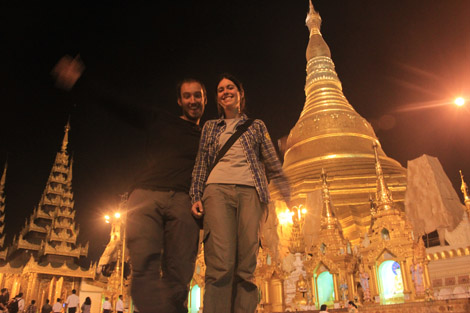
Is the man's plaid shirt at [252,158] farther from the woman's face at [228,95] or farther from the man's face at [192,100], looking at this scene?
the man's face at [192,100]

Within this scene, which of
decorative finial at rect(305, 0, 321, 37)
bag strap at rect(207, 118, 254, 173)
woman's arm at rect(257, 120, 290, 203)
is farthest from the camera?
decorative finial at rect(305, 0, 321, 37)

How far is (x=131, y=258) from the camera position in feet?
8.03

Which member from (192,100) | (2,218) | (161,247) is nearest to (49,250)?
(2,218)

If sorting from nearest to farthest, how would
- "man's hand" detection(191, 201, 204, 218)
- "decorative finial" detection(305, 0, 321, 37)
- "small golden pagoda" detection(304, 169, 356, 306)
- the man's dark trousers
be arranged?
the man's dark trousers < "man's hand" detection(191, 201, 204, 218) < "small golden pagoda" detection(304, 169, 356, 306) < "decorative finial" detection(305, 0, 321, 37)

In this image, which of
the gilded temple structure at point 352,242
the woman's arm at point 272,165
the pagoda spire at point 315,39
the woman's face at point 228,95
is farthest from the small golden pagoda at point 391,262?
the pagoda spire at point 315,39

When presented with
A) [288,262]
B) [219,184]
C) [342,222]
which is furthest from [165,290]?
[342,222]

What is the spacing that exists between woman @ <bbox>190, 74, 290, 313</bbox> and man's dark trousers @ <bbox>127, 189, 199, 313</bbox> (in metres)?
0.15

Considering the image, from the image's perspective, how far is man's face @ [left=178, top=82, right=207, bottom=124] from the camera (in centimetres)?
309

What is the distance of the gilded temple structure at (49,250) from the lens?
23719 mm

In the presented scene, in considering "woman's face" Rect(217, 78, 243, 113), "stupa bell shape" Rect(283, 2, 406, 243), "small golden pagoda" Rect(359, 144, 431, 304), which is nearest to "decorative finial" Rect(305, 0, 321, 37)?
"stupa bell shape" Rect(283, 2, 406, 243)

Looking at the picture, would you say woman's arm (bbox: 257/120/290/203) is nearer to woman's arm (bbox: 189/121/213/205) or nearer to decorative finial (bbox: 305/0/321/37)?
woman's arm (bbox: 189/121/213/205)

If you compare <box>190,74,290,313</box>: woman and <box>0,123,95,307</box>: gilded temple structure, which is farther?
<box>0,123,95,307</box>: gilded temple structure

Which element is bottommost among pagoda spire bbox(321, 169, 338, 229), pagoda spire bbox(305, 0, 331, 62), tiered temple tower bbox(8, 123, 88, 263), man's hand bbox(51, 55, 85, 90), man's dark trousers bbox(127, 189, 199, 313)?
man's dark trousers bbox(127, 189, 199, 313)

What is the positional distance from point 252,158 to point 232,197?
0.35 m
